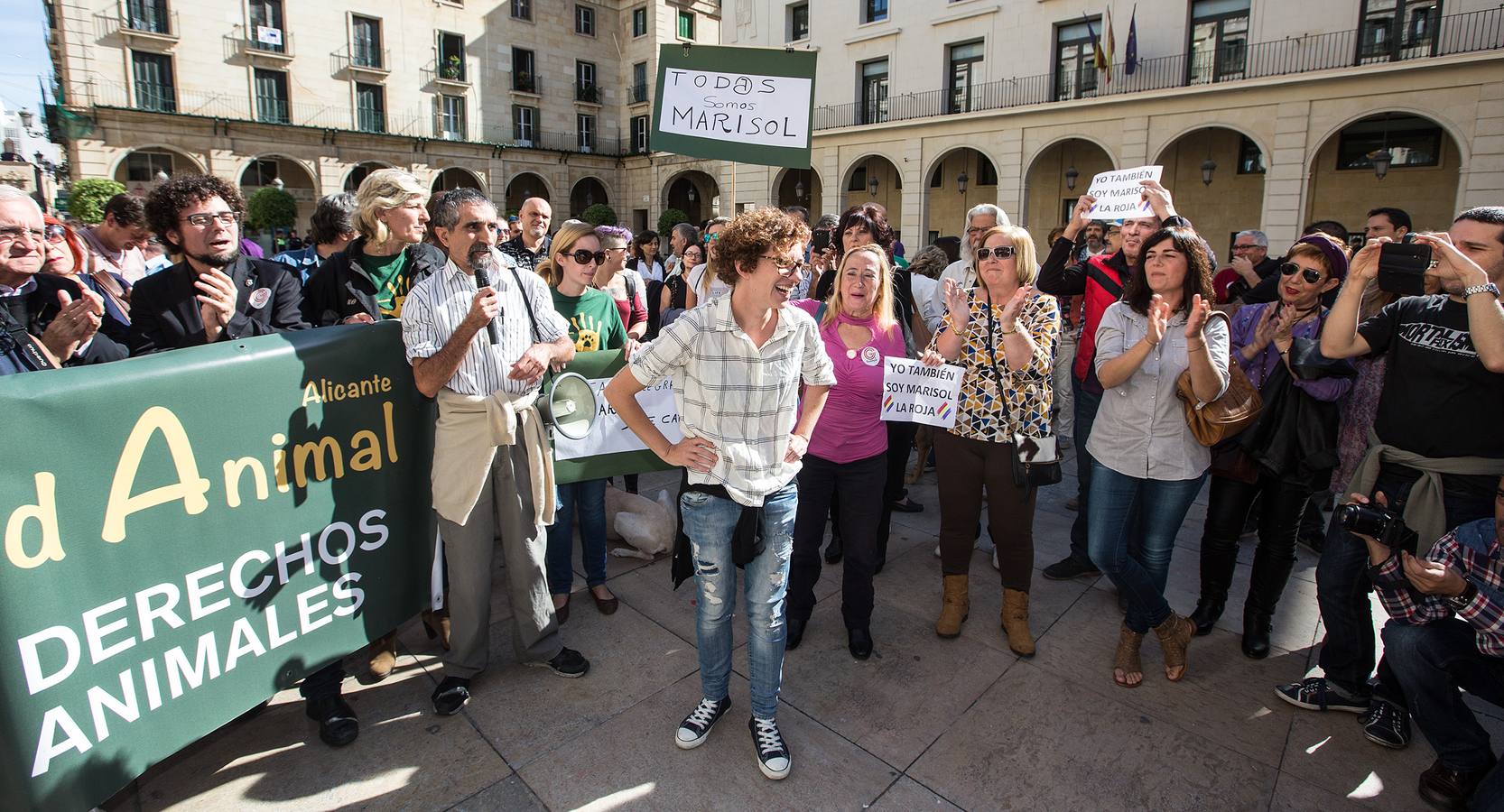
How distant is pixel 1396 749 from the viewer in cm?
288

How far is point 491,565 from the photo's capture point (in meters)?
3.24

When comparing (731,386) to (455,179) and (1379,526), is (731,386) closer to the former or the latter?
(1379,526)

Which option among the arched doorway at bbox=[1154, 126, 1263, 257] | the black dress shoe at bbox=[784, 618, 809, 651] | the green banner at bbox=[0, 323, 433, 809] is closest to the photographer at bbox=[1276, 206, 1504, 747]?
the black dress shoe at bbox=[784, 618, 809, 651]

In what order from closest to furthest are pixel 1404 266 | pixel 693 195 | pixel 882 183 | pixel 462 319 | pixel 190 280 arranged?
pixel 1404 266 < pixel 190 280 < pixel 462 319 < pixel 882 183 < pixel 693 195

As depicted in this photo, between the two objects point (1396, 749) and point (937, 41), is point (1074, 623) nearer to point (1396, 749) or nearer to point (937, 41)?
point (1396, 749)

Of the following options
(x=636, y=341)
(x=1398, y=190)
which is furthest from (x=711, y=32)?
(x=636, y=341)

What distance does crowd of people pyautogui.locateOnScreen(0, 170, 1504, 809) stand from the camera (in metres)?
2.60

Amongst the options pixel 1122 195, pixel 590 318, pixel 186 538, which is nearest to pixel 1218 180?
pixel 1122 195

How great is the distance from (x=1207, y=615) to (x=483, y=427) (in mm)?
3645

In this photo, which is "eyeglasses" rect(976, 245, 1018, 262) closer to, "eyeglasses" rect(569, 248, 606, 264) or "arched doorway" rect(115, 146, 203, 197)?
"eyeglasses" rect(569, 248, 606, 264)

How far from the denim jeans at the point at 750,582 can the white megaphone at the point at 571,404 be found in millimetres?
1221

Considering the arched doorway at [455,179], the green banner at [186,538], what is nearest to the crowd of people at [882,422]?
the green banner at [186,538]

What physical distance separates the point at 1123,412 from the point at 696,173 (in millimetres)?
38410

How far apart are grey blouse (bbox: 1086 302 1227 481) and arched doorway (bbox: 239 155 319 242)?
34346mm
